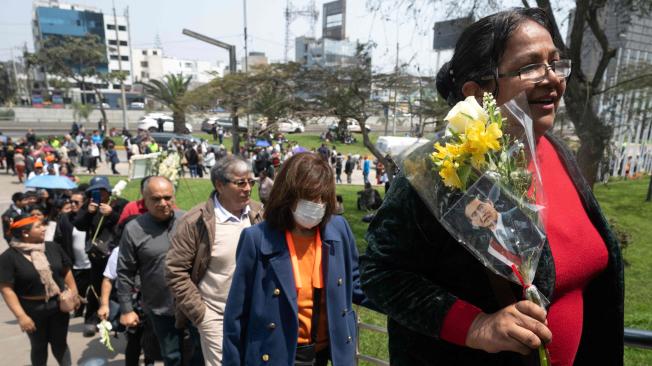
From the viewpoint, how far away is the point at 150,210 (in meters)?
3.60

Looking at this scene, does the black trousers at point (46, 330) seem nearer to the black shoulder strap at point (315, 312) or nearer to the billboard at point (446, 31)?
the black shoulder strap at point (315, 312)

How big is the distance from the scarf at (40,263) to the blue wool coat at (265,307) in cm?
251

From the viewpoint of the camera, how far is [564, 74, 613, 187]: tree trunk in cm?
788

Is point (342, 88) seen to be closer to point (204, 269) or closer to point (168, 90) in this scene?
point (204, 269)

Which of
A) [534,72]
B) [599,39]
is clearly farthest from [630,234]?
[534,72]

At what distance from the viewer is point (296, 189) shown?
2.43m

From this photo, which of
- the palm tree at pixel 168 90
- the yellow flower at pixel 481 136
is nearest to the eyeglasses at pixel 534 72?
the yellow flower at pixel 481 136

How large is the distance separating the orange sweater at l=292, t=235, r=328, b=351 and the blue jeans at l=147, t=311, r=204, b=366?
4.22ft

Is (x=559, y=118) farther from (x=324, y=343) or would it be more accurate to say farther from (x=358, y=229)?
(x=324, y=343)

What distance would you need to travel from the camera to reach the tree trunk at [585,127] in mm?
7875

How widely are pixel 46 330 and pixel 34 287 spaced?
440 mm

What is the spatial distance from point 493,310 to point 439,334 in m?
0.16

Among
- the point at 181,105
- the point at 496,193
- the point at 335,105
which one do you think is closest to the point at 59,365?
the point at 496,193

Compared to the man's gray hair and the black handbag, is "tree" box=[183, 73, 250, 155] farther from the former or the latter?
the black handbag
